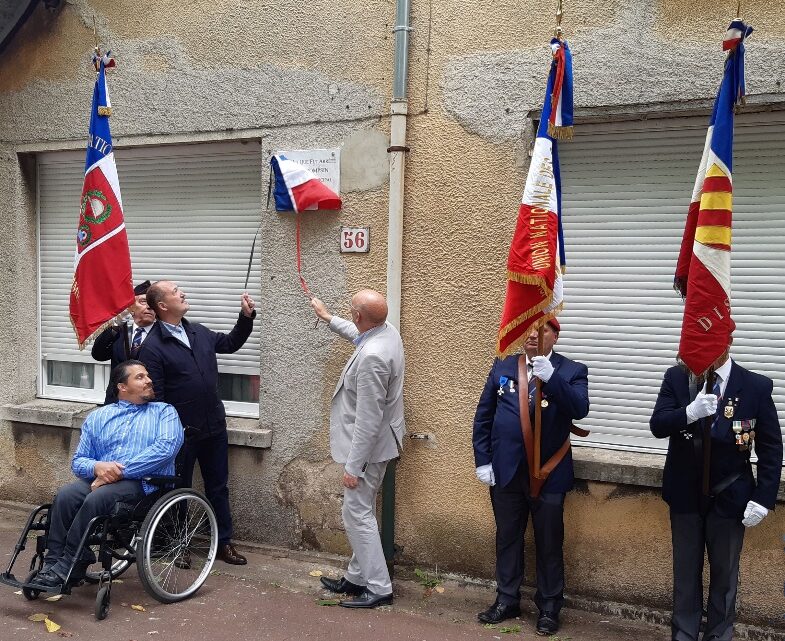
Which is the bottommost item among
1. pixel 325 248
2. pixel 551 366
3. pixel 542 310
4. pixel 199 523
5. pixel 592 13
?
pixel 199 523

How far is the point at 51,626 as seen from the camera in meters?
4.43

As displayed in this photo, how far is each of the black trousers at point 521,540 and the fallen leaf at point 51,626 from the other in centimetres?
253

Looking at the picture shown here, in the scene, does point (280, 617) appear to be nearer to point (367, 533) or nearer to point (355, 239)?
point (367, 533)

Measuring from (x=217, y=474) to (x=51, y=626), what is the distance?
146 cm

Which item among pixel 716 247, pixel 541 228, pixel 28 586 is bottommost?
pixel 28 586

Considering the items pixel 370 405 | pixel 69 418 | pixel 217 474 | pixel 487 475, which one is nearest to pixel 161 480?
pixel 217 474

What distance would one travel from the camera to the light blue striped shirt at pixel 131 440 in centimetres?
474

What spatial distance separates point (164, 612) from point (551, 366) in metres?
2.68

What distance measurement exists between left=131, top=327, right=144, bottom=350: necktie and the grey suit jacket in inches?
59.0

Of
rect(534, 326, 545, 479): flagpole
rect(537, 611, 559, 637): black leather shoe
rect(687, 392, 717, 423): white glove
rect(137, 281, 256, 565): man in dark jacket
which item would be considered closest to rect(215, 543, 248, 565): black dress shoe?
rect(137, 281, 256, 565): man in dark jacket

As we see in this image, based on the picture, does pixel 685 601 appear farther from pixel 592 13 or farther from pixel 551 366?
pixel 592 13

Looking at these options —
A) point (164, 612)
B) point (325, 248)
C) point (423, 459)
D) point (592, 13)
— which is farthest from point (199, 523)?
point (592, 13)

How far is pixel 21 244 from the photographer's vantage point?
672 centimetres

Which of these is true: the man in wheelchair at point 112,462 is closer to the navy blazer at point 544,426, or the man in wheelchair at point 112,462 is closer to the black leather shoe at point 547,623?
the navy blazer at point 544,426
